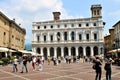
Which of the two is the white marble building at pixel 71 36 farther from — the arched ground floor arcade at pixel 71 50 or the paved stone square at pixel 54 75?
the paved stone square at pixel 54 75

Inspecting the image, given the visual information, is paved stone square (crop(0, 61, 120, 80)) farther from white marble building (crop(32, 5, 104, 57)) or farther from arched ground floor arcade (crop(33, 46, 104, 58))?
white marble building (crop(32, 5, 104, 57))

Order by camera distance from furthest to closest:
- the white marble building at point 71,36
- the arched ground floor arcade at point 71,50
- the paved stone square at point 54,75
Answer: the white marble building at point 71,36 < the arched ground floor arcade at point 71,50 < the paved stone square at point 54,75

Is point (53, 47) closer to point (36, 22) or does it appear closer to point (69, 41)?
point (69, 41)

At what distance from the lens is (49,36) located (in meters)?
79.2

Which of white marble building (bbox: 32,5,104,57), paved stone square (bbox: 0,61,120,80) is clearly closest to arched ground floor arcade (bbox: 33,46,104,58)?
white marble building (bbox: 32,5,104,57)

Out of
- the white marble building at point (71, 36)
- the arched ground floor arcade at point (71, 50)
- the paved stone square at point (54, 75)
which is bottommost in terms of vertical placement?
the paved stone square at point (54, 75)

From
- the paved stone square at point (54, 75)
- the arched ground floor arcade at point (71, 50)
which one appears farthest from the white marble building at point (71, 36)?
the paved stone square at point (54, 75)

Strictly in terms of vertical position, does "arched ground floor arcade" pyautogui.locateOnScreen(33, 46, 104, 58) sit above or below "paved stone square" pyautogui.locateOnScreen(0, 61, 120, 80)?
above

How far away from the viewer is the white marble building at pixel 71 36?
245 feet

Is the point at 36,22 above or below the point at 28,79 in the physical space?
above

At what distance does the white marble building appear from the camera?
2938 inches

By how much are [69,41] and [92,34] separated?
8.26m

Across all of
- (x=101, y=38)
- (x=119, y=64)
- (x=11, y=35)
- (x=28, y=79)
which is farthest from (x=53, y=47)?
(x=28, y=79)

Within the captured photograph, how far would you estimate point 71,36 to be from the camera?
76938mm
